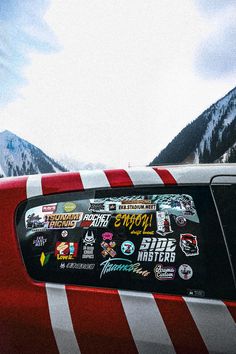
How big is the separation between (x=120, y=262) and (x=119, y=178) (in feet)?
1.34

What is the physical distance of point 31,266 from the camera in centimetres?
172

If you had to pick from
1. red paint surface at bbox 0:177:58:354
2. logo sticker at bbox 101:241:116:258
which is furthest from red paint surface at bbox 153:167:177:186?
red paint surface at bbox 0:177:58:354

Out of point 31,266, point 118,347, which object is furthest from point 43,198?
point 118,347

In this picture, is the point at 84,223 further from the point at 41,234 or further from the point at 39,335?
the point at 39,335

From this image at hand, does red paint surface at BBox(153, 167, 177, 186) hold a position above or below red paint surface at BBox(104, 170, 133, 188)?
below

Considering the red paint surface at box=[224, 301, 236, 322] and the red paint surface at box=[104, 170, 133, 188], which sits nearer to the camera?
the red paint surface at box=[224, 301, 236, 322]

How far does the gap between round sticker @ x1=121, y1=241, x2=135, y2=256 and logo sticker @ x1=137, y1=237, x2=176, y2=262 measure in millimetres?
36

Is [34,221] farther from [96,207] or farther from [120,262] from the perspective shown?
[120,262]

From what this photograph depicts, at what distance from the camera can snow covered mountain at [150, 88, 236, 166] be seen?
116m

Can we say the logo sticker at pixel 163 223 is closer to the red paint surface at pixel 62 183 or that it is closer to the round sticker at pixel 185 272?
the round sticker at pixel 185 272

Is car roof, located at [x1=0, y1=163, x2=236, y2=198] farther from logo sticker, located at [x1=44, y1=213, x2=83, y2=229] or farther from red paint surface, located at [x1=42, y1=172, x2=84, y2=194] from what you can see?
logo sticker, located at [x1=44, y1=213, x2=83, y2=229]

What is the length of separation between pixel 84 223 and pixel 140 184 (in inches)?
12.7

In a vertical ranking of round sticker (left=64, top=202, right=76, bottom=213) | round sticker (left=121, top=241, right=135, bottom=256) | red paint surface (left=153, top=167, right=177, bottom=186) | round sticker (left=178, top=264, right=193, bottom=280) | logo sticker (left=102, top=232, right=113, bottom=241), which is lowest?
round sticker (left=178, top=264, right=193, bottom=280)

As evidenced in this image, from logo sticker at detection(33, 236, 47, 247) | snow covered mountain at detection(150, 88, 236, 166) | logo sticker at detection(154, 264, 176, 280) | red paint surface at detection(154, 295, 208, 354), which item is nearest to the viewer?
red paint surface at detection(154, 295, 208, 354)
